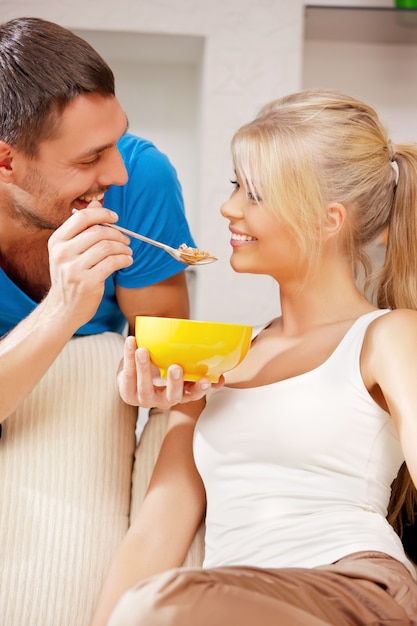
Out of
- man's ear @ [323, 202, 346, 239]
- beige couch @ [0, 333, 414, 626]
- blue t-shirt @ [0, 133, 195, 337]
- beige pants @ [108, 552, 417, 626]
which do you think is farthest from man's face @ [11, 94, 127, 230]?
beige pants @ [108, 552, 417, 626]

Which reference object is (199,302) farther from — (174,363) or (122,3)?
(174,363)

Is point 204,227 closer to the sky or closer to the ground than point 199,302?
closer to the sky

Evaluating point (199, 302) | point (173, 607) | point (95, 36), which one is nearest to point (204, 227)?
point (199, 302)

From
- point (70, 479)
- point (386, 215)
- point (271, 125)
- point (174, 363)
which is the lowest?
point (70, 479)

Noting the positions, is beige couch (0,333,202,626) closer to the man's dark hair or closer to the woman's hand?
the woman's hand

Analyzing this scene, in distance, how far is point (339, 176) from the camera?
151 cm

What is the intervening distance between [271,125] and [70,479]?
2.51ft

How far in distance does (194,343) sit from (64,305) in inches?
13.1

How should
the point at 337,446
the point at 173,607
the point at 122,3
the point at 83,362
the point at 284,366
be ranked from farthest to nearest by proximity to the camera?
the point at 122,3, the point at 83,362, the point at 284,366, the point at 337,446, the point at 173,607

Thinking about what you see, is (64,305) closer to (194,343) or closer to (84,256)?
(84,256)

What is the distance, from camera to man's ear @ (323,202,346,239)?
151 centimetres

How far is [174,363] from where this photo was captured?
134cm

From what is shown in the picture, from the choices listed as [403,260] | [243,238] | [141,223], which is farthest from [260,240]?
[141,223]

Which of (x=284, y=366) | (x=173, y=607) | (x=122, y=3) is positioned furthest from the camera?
(x=122, y=3)
